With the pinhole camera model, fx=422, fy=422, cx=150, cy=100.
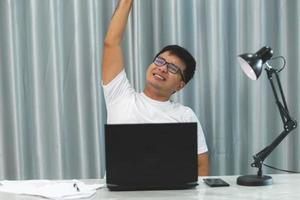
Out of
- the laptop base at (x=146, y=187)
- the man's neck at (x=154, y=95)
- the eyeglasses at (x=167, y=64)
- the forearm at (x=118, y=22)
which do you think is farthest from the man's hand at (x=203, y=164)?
the forearm at (x=118, y=22)

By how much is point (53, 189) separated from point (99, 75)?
90 centimetres

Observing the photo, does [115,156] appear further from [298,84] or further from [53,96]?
[298,84]

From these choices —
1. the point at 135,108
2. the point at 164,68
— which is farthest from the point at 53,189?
the point at 164,68

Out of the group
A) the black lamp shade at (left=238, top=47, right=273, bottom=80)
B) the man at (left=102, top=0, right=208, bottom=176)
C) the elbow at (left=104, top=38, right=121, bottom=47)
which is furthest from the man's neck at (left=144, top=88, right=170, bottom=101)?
the black lamp shade at (left=238, top=47, right=273, bottom=80)

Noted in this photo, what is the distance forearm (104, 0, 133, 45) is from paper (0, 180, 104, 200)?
29.5 inches

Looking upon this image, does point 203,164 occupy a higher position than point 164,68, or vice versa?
point 164,68

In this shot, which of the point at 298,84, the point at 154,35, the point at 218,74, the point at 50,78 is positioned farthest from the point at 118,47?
the point at 298,84

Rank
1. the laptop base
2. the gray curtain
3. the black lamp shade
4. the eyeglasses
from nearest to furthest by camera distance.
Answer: the laptop base
the black lamp shade
the eyeglasses
the gray curtain

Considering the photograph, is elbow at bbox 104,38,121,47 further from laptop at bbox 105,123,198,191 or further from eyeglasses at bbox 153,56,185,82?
laptop at bbox 105,123,198,191

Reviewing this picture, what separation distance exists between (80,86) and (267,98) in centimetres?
100

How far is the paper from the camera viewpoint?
4.45 feet

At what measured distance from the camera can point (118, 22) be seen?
199 cm

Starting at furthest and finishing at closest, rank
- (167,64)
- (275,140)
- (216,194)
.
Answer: (167,64) < (275,140) < (216,194)

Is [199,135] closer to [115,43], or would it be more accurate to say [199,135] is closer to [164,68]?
[164,68]
